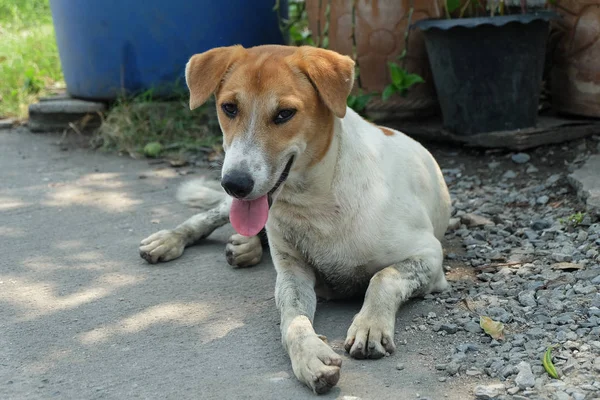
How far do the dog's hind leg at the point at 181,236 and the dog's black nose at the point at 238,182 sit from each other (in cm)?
137

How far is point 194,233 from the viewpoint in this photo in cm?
466

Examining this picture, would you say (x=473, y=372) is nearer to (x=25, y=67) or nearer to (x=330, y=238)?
(x=330, y=238)

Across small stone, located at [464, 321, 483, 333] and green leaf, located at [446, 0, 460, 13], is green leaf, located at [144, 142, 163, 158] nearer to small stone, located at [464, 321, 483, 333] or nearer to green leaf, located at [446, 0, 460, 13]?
green leaf, located at [446, 0, 460, 13]

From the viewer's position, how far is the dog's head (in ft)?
10.6

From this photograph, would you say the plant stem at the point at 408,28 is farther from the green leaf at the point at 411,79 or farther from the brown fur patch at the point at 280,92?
the brown fur patch at the point at 280,92

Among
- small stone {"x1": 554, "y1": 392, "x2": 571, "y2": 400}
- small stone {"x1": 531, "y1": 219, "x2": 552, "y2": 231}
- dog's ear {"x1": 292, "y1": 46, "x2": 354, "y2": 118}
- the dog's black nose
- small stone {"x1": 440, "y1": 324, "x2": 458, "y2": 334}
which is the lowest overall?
small stone {"x1": 531, "y1": 219, "x2": 552, "y2": 231}

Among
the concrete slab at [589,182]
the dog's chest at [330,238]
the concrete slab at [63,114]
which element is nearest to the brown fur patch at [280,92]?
the dog's chest at [330,238]

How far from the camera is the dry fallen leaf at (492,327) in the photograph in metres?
3.25

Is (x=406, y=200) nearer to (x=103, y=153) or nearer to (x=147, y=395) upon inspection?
(x=147, y=395)

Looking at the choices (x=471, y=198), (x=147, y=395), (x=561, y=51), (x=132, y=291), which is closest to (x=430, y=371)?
(x=147, y=395)

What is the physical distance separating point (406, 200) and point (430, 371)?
0.96 metres

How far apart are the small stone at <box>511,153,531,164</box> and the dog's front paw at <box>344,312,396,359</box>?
264 cm

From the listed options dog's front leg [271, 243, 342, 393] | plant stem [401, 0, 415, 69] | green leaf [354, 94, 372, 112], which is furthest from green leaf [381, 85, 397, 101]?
dog's front leg [271, 243, 342, 393]

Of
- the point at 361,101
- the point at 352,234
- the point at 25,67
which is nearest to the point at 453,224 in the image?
the point at 352,234
